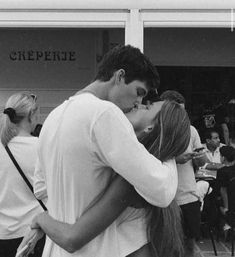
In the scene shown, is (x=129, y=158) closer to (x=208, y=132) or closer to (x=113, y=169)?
→ (x=113, y=169)

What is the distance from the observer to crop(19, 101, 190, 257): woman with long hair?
1.74 meters

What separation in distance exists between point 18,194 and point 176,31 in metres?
6.10

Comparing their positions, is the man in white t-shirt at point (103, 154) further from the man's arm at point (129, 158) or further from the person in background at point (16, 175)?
the person in background at point (16, 175)

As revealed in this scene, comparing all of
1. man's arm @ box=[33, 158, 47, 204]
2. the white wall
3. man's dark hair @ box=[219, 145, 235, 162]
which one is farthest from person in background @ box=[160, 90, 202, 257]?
the white wall

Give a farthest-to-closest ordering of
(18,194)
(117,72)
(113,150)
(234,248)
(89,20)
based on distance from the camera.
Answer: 1. (234,248)
2. (89,20)
3. (18,194)
4. (117,72)
5. (113,150)

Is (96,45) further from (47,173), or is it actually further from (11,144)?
(47,173)

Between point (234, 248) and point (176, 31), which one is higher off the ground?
point (176, 31)

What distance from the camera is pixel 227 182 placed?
586 centimetres

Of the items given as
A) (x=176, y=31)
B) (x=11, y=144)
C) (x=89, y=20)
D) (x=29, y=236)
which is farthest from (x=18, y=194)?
(x=176, y=31)

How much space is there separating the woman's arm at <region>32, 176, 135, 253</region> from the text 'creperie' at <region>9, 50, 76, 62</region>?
6854 mm

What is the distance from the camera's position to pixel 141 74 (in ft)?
6.04

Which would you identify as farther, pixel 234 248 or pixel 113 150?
pixel 234 248

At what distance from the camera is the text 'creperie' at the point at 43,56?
8.35 metres

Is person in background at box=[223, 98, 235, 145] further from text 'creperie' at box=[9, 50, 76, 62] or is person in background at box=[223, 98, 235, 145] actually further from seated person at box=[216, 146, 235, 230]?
text 'creperie' at box=[9, 50, 76, 62]
